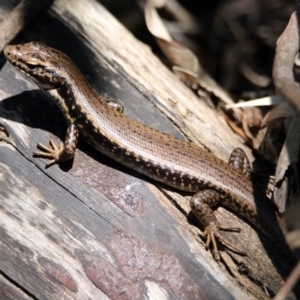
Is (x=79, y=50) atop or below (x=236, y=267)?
atop

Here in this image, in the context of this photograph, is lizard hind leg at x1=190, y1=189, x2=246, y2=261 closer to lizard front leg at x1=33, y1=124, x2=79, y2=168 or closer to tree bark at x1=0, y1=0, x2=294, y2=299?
tree bark at x1=0, y1=0, x2=294, y2=299

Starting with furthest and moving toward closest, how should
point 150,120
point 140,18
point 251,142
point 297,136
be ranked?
point 140,18, point 251,142, point 150,120, point 297,136

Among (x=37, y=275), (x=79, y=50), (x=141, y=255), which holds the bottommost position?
(x=141, y=255)

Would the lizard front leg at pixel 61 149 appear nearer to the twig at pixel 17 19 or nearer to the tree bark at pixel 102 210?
the tree bark at pixel 102 210

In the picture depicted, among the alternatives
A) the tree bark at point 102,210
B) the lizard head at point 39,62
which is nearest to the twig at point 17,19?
the tree bark at point 102,210

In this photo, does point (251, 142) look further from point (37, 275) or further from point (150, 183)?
point (37, 275)

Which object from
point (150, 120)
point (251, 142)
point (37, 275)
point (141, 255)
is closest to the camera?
point (37, 275)

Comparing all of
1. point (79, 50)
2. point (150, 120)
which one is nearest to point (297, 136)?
point (150, 120)

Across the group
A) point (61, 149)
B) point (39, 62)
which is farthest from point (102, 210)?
point (39, 62)
